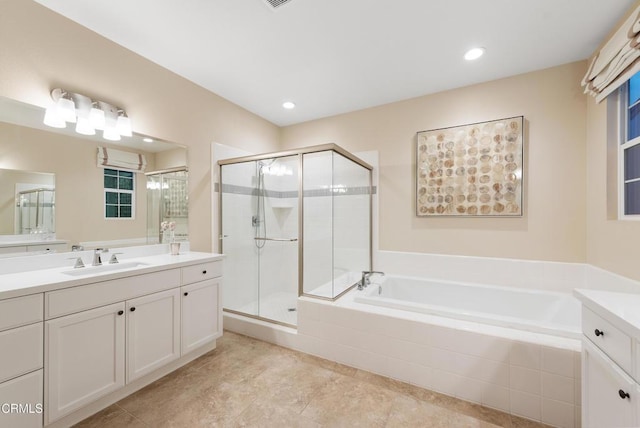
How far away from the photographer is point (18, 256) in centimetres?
160

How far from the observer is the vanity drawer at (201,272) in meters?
2.04

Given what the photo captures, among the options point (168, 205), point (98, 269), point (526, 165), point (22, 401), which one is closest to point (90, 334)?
point (22, 401)

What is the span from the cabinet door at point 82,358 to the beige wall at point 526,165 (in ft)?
8.55

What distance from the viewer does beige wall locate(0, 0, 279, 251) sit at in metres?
1.58

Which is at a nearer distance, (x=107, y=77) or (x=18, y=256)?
(x=18, y=256)

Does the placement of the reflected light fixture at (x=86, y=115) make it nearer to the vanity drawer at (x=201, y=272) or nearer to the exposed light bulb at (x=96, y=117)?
the exposed light bulb at (x=96, y=117)

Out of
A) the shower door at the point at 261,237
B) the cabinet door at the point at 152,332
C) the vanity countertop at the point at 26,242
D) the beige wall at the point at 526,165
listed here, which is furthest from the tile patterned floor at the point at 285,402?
the beige wall at the point at 526,165

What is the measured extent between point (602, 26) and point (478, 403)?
2.79 meters

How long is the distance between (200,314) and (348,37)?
99.8 inches

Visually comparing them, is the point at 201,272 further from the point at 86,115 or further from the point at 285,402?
the point at 86,115

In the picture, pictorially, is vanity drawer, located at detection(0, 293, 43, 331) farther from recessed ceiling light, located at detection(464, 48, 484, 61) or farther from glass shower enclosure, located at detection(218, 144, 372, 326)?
recessed ceiling light, located at detection(464, 48, 484, 61)

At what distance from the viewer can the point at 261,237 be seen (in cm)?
326

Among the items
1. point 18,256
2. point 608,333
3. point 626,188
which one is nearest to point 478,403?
point 608,333

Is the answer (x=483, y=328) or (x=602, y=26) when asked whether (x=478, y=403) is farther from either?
(x=602, y=26)
